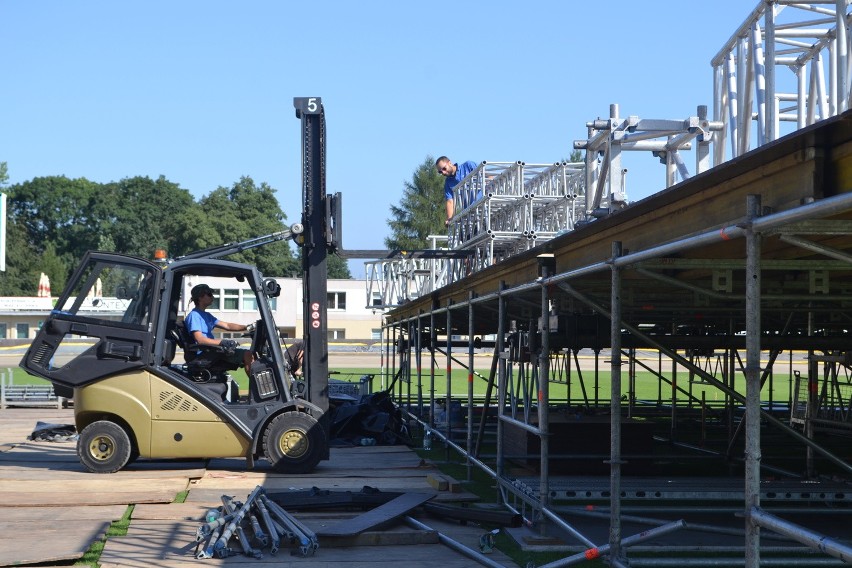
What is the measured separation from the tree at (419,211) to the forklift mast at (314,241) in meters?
76.3

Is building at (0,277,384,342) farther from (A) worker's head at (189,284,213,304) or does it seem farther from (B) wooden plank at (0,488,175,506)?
(B) wooden plank at (0,488,175,506)

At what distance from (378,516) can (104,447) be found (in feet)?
16.4

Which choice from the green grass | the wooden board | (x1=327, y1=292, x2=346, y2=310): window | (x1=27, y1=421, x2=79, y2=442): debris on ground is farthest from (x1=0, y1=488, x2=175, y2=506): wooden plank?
(x1=327, y1=292, x2=346, y2=310): window

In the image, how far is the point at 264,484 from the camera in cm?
1241

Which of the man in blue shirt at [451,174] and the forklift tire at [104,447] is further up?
the man in blue shirt at [451,174]

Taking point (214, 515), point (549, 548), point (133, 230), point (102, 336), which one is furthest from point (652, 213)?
point (133, 230)

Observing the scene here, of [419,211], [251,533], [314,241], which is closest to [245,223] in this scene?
[419,211]

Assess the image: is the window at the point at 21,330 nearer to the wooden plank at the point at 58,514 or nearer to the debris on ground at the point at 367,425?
A: the debris on ground at the point at 367,425

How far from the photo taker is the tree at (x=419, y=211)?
302 feet

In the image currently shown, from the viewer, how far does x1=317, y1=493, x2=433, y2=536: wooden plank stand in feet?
29.3

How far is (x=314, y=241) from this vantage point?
14.7 metres

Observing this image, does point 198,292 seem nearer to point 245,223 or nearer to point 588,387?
point 588,387

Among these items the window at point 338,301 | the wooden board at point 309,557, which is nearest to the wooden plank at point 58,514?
the wooden board at point 309,557

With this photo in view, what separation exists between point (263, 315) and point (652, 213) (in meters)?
7.38
